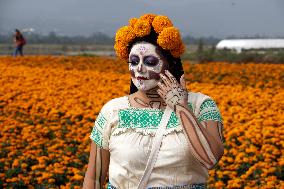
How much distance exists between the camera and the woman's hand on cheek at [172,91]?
237 centimetres

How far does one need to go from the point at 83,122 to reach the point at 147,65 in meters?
6.22

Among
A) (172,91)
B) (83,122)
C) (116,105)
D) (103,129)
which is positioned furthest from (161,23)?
(83,122)

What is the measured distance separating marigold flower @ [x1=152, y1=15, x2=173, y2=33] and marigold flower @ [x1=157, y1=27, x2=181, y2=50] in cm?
4

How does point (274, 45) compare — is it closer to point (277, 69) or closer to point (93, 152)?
point (277, 69)

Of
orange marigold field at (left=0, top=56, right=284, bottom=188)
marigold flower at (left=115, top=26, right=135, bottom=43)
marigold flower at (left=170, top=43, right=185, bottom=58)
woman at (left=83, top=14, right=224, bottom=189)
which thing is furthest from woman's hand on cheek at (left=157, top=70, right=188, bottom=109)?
orange marigold field at (left=0, top=56, right=284, bottom=188)

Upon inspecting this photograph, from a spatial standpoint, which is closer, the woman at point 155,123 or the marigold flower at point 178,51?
the woman at point 155,123

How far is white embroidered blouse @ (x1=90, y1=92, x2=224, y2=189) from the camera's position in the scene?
7.70ft

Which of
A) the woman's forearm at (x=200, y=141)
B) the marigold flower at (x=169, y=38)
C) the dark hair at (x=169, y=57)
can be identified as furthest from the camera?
the dark hair at (x=169, y=57)

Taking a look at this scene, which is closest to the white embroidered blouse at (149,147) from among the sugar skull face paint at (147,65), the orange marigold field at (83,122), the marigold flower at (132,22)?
the sugar skull face paint at (147,65)

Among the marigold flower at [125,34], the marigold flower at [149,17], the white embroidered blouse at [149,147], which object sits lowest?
the white embroidered blouse at [149,147]

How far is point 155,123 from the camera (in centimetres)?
239

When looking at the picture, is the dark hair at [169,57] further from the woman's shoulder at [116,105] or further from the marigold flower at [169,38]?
the woman's shoulder at [116,105]

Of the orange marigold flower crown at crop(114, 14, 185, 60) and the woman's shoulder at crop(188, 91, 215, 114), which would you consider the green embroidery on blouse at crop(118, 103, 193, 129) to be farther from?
the orange marigold flower crown at crop(114, 14, 185, 60)

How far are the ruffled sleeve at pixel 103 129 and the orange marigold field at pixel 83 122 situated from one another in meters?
3.37
